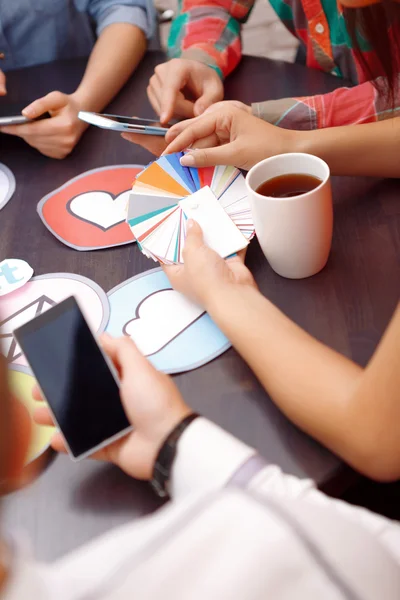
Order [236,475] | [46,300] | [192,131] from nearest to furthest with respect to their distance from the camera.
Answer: [236,475] < [46,300] < [192,131]

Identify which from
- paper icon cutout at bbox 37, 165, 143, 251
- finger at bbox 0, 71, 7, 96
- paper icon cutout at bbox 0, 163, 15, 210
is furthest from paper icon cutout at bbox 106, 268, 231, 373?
finger at bbox 0, 71, 7, 96

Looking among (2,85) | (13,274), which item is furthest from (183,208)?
(2,85)

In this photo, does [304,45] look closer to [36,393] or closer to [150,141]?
[150,141]

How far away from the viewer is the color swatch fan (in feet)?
2.69

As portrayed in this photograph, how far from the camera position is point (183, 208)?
849mm

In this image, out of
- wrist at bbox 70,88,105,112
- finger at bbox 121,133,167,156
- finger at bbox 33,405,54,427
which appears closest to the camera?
finger at bbox 33,405,54,427

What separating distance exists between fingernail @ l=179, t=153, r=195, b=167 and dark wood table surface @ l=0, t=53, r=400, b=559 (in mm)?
151

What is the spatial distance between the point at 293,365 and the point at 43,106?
74cm

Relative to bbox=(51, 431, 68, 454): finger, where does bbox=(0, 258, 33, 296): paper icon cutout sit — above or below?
above

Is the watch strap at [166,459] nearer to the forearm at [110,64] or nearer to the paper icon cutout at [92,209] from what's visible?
the paper icon cutout at [92,209]

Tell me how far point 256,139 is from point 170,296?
28 cm

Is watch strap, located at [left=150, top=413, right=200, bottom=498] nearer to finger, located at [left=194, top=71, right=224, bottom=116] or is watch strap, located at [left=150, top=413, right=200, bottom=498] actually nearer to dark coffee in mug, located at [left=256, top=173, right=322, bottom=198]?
dark coffee in mug, located at [left=256, top=173, right=322, bottom=198]

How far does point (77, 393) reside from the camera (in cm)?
63

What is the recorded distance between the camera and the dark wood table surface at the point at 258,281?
23.4 inches
